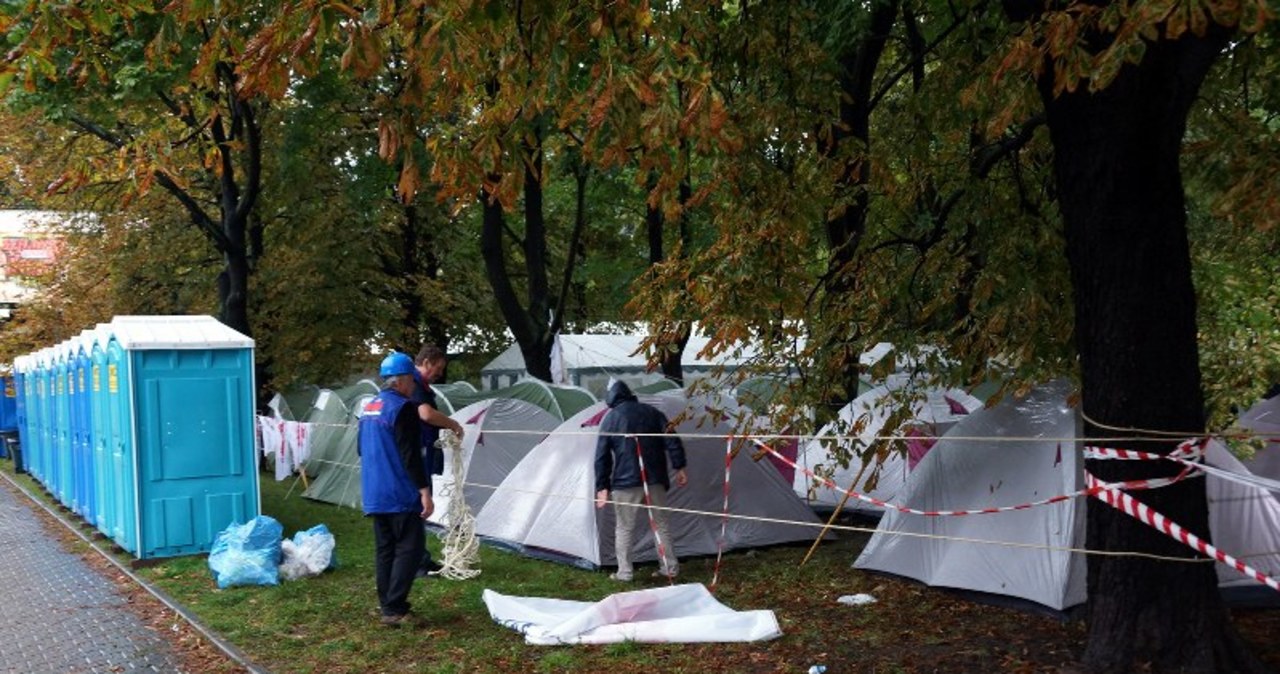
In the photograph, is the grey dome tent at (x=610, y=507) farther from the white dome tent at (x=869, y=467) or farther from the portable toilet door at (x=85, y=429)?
the portable toilet door at (x=85, y=429)

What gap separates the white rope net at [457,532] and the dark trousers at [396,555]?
1.78 meters

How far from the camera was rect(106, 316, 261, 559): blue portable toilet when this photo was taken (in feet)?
Answer: 36.0

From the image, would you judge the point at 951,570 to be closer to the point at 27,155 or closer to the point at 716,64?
the point at 716,64

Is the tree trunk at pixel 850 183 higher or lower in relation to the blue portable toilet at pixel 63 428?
higher

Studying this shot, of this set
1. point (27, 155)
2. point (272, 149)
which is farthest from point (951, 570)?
point (27, 155)

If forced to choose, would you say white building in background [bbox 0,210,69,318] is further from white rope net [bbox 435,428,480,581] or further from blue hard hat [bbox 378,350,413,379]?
blue hard hat [bbox 378,350,413,379]

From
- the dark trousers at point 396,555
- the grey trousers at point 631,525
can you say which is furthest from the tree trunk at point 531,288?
the dark trousers at point 396,555

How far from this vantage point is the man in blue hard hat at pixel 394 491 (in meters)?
7.93

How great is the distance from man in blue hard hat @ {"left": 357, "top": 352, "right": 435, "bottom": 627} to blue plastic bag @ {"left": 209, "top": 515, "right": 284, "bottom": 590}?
2.02 metres

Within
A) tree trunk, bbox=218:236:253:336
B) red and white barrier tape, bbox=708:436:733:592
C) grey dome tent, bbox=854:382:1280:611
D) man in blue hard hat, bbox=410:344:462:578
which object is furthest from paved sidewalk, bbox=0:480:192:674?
tree trunk, bbox=218:236:253:336

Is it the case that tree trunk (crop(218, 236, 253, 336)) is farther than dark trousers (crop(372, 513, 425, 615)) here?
Yes

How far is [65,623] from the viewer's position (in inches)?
339

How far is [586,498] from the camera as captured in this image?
35.5ft

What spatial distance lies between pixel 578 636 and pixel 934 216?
470 cm
